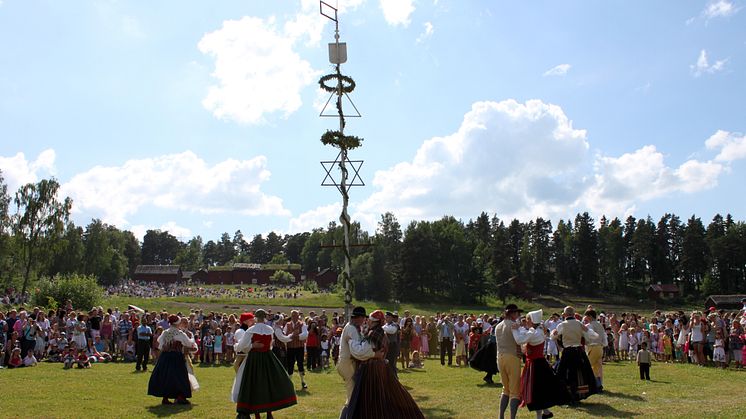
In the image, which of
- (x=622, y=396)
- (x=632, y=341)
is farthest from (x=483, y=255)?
(x=622, y=396)

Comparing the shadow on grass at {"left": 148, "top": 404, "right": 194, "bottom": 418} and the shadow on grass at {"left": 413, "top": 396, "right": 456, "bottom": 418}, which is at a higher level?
the shadow on grass at {"left": 148, "top": 404, "right": 194, "bottom": 418}

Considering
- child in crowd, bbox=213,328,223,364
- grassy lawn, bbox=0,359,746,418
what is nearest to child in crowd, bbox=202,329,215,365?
child in crowd, bbox=213,328,223,364

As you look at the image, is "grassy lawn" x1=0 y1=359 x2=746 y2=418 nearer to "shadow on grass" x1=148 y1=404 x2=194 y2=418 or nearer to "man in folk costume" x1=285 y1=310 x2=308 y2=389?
"shadow on grass" x1=148 y1=404 x2=194 y2=418

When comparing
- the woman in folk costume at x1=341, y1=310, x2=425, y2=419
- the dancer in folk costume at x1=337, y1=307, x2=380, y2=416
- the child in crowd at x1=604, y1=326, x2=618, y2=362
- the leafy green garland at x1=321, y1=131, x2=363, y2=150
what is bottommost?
the child in crowd at x1=604, y1=326, x2=618, y2=362

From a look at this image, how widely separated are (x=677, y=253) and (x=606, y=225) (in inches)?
537

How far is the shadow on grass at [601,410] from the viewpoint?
10867mm

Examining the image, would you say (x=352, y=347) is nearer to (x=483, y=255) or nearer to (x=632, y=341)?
(x=632, y=341)

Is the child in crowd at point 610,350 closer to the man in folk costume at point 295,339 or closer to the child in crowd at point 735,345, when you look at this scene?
the child in crowd at point 735,345

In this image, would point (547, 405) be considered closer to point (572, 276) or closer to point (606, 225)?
point (572, 276)

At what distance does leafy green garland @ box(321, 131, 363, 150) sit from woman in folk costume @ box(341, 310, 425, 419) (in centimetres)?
643

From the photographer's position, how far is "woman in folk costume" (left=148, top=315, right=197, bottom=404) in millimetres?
12414

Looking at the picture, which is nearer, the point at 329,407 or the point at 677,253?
the point at 329,407

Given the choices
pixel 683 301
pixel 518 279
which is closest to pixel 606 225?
pixel 683 301

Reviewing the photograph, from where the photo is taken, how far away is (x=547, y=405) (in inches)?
389
